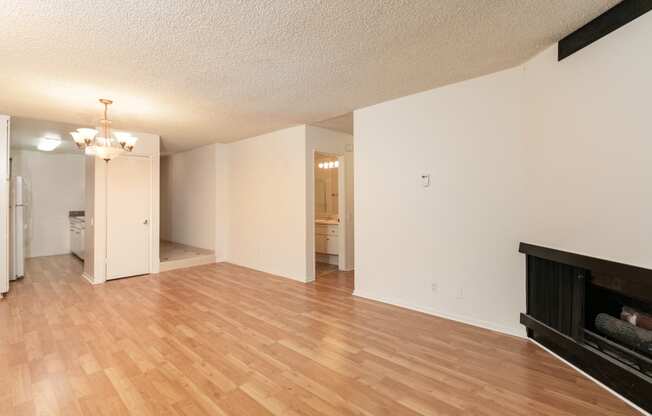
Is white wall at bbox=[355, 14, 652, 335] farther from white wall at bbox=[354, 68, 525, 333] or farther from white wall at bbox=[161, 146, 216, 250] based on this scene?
white wall at bbox=[161, 146, 216, 250]

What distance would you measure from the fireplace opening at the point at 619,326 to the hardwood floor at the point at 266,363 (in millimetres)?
292

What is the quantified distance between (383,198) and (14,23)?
3.69 metres

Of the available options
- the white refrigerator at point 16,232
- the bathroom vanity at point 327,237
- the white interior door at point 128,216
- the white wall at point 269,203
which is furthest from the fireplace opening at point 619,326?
the white refrigerator at point 16,232

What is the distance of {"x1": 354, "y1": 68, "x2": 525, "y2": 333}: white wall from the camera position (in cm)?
309

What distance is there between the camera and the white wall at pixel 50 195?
285 inches

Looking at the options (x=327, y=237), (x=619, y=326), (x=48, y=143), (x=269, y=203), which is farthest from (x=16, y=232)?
(x=619, y=326)

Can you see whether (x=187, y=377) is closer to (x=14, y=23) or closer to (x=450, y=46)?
(x=14, y=23)

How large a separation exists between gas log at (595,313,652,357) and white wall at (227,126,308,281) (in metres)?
3.73

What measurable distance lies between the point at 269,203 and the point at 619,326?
16.1 ft

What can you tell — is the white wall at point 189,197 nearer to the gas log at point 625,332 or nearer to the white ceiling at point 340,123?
the white ceiling at point 340,123

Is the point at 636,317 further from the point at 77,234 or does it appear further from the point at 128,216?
the point at 77,234

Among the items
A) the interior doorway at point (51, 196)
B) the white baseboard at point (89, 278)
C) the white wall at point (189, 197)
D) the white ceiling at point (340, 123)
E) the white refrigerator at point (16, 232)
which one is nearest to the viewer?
the white ceiling at point (340, 123)

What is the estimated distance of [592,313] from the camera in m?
2.47

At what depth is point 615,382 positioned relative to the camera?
2.14m
